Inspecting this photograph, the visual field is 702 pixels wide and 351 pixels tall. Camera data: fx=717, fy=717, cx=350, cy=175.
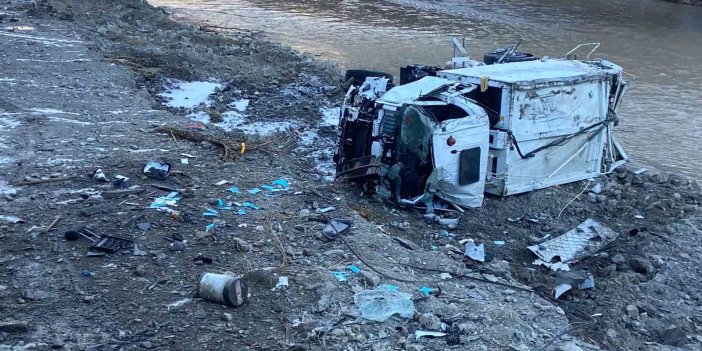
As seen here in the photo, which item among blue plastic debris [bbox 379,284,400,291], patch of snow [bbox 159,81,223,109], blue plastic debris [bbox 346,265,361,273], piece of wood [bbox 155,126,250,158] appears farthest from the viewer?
patch of snow [bbox 159,81,223,109]

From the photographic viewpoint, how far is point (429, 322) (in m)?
5.48

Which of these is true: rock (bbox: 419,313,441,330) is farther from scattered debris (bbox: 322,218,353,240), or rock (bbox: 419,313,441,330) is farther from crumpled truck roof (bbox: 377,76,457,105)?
crumpled truck roof (bbox: 377,76,457,105)

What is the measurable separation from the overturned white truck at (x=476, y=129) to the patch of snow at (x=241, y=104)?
338 centimetres

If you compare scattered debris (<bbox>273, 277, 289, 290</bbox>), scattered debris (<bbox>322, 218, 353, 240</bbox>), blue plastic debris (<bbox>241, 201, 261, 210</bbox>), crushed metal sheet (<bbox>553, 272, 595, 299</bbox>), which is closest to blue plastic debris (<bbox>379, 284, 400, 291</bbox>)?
scattered debris (<bbox>273, 277, 289, 290</bbox>)

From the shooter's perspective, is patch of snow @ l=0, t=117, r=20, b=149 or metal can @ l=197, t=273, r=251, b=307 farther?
patch of snow @ l=0, t=117, r=20, b=149

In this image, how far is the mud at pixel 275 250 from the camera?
5238 mm

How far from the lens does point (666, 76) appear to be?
58.3 ft

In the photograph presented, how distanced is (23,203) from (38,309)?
2060 mm

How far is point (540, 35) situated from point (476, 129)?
16.1m

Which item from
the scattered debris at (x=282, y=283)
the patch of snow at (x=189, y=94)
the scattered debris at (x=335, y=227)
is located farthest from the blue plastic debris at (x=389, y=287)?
the patch of snow at (x=189, y=94)

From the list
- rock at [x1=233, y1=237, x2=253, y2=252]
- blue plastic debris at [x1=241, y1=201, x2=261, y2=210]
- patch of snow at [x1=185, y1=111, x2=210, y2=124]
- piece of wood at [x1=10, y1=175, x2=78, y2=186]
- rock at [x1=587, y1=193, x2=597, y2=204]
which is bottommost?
rock at [x1=587, y1=193, x2=597, y2=204]

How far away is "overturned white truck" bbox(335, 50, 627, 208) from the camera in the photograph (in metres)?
7.84

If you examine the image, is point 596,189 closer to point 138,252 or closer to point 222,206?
point 222,206

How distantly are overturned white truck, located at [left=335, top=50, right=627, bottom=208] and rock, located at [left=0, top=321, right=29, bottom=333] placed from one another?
4.14 metres
